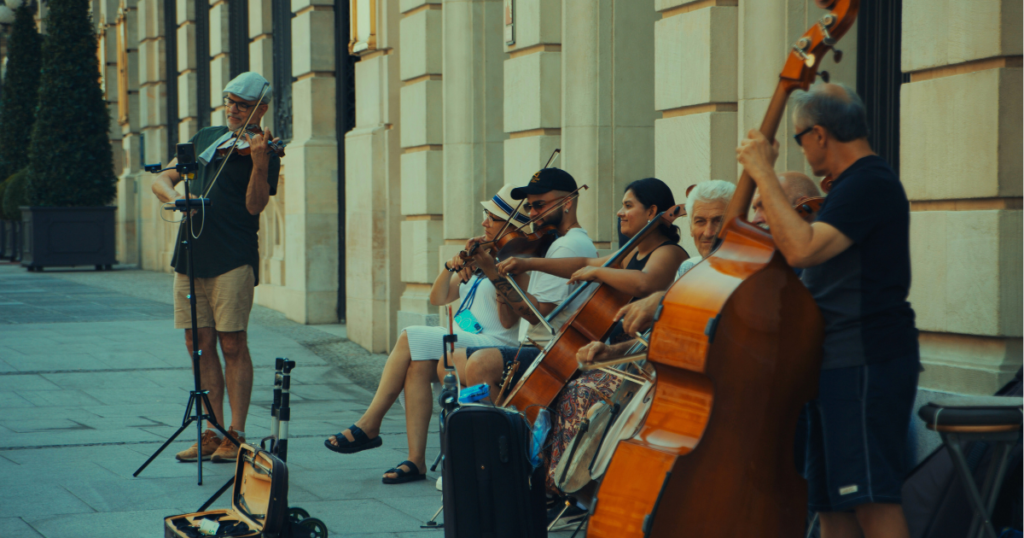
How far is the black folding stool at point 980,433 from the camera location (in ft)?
9.44

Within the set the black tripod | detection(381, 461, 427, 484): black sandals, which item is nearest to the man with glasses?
the black tripod

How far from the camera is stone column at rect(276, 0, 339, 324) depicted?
11320mm

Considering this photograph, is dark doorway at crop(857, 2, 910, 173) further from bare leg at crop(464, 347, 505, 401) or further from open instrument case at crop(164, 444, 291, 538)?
open instrument case at crop(164, 444, 291, 538)

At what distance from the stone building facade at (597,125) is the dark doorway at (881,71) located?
1 cm

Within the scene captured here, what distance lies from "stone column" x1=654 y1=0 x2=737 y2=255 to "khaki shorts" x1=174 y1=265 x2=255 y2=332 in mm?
2383

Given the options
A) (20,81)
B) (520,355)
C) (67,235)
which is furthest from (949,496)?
(20,81)

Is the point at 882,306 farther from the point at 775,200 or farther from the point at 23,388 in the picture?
the point at 23,388

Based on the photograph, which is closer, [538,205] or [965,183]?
[965,183]

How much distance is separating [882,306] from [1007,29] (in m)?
2.10

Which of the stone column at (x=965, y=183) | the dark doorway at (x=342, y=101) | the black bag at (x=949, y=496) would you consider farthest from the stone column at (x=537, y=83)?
the black bag at (x=949, y=496)

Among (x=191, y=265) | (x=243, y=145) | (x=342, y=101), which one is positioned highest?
(x=342, y=101)

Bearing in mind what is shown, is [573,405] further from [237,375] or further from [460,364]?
[237,375]

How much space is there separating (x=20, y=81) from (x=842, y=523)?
2307 centimetres

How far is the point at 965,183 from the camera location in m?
4.64
